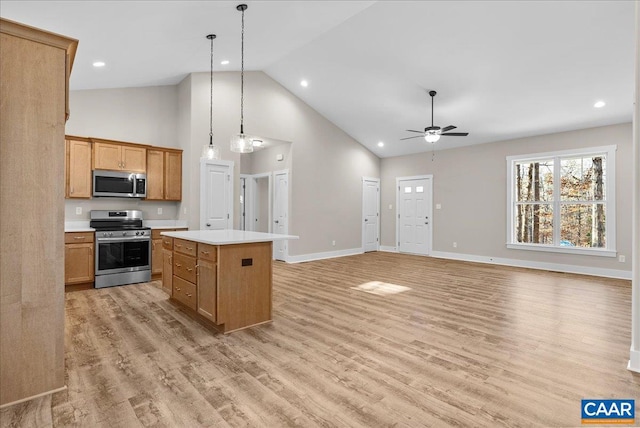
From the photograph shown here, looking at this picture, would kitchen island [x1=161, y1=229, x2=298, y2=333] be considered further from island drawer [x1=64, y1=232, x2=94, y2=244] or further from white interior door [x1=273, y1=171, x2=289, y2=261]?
white interior door [x1=273, y1=171, x2=289, y2=261]

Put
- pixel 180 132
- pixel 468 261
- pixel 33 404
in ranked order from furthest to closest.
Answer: pixel 468 261 → pixel 180 132 → pixel 33 404

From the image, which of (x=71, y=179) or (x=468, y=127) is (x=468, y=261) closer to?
(x=468, y=127)

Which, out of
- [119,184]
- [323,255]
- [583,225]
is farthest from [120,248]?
Result: [583,225]

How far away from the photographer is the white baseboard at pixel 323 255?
23.7 ft

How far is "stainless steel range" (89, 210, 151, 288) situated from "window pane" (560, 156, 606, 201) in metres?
7.91

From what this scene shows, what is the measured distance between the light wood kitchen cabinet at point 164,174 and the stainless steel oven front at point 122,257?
0.79 meters

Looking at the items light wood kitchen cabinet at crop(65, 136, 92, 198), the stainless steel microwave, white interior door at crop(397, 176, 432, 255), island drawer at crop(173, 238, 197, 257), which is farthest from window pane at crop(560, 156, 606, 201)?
light wood kitchen cabinet at crop(65, 136, 92, 198)

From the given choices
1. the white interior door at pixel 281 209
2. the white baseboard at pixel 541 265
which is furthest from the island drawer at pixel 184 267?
the white baseboard at pixel 541 265

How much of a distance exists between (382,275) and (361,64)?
3.83 metres

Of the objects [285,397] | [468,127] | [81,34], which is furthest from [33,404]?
[468,127]

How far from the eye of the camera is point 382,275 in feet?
19.4

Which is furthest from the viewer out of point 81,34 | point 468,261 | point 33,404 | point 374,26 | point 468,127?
point 468,261

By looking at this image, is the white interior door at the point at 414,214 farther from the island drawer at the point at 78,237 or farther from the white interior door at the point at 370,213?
the island drawer at the point at 78,237

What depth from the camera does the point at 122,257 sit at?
5.09 metres
